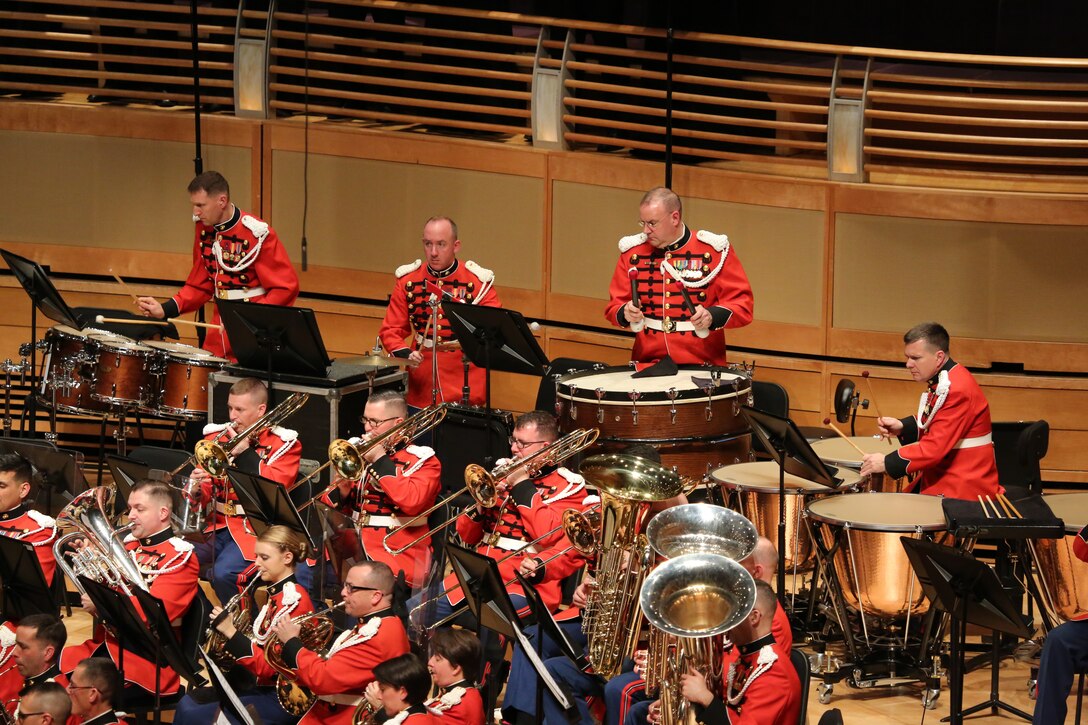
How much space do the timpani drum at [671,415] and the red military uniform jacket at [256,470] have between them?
131 cm

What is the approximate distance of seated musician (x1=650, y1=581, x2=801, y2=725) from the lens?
4.93m

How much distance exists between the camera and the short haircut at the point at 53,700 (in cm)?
561

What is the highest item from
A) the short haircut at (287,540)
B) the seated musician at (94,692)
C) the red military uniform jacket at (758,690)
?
the short haircut at (287,540)

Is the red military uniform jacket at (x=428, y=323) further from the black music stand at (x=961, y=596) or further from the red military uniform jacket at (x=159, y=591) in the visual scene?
the black music stand at (x=961, y=596)

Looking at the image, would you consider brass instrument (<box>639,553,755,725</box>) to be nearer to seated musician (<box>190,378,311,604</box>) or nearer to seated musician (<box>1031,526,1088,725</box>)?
seated musician (<box>1031,526,1088,725</box>)

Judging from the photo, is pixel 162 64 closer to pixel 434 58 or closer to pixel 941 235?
pixel 434 58

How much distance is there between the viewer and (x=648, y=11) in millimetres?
9672

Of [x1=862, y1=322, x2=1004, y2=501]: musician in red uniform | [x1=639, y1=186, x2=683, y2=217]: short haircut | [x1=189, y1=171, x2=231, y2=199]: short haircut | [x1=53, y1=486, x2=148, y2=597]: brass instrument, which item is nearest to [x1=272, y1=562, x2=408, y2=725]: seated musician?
[x1=53, y1=486, x2=148, y2=597]: brass instrument

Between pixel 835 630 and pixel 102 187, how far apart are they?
5918 millimetres

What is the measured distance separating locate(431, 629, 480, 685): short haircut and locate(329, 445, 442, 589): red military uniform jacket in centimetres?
129

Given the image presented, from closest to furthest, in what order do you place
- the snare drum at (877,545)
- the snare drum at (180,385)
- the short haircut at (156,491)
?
1. the snare drum at (877,545)
2. the short haircut at (156,491)
3. the snare drum at (180,385)

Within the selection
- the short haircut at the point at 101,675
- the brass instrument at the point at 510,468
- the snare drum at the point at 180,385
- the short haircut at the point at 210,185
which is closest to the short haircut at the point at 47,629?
the short haircut at the point at 101,675

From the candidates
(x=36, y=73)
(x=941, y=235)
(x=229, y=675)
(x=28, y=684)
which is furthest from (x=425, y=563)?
(x=36, y=73)

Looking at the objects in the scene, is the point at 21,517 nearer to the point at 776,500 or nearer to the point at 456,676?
the point at 456,676
